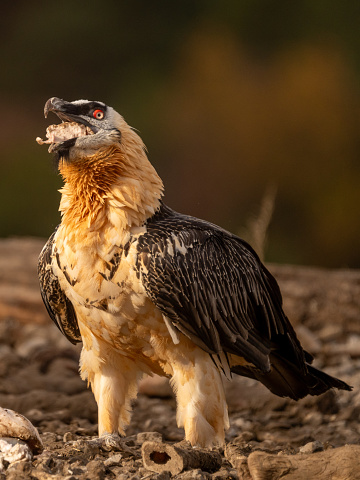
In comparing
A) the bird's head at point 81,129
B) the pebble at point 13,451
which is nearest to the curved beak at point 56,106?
the bird's head at point 81,129

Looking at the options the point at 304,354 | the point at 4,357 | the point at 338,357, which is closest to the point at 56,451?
the point at 304,354

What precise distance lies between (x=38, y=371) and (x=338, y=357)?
129 inches

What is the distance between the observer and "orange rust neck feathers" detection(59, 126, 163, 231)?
5.04 m

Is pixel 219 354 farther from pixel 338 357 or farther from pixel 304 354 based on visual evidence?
pixel 338 357

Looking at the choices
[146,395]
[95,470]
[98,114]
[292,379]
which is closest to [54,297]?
[98,114]

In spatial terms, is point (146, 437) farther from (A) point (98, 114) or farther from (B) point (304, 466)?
(A) point (98, 114)

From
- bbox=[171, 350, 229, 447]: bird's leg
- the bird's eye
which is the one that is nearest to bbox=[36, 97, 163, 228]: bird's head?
the bird's eye

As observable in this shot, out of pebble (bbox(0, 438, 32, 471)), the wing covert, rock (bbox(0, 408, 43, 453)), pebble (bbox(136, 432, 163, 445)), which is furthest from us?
pebble (bbox(136, 432, 163, 445))

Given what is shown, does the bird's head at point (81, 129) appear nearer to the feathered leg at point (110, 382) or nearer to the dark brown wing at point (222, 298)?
the dark brown wing at point (222, 298)

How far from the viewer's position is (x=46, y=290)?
5.45 m

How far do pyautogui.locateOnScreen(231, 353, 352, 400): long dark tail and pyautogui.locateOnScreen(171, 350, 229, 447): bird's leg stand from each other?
2.61 feet

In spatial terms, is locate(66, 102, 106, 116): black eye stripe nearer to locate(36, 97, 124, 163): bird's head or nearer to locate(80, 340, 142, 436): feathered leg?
locate(36, 97, 124, 163): bird's head

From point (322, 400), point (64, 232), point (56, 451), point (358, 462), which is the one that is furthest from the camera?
point (322, 400)

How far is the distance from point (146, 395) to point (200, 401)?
8.70 feet
